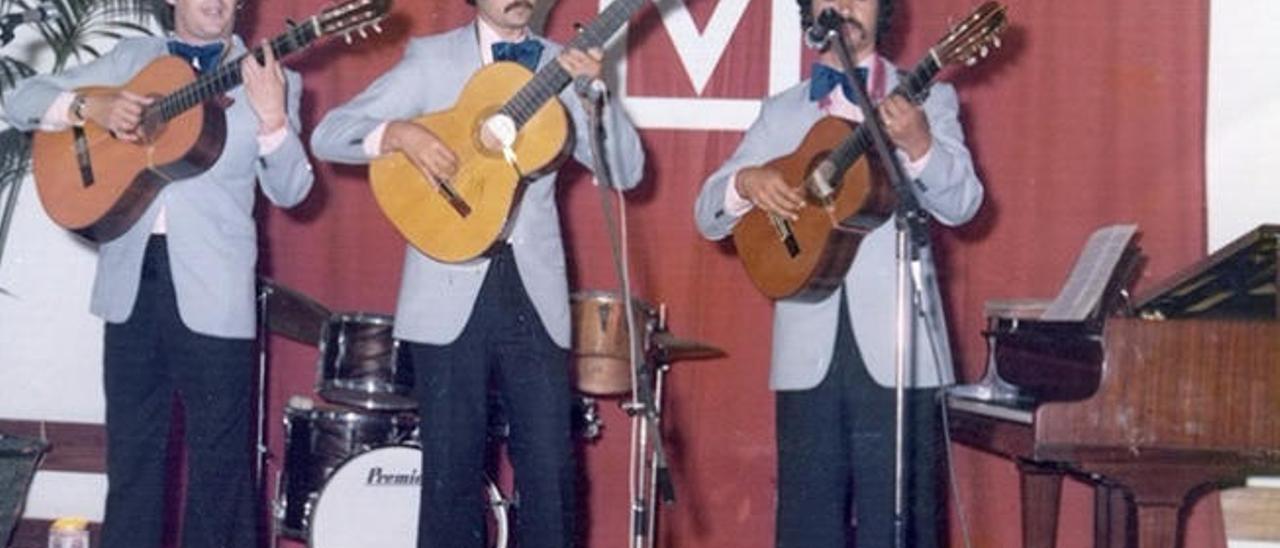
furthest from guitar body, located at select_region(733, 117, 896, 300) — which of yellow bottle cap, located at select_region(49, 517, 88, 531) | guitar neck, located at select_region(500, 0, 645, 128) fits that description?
yellow bottle cap, located at select_region(49, 517, 88, 531)

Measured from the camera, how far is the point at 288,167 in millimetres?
4348

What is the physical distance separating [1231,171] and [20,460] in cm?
392

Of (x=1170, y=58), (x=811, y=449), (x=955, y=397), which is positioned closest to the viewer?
(x=811, y=449)

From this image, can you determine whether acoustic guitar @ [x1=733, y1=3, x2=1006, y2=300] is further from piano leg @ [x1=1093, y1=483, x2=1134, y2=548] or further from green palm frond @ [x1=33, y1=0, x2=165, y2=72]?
green palm frond @ [x1=33, y1=0, x2=165, y2=72]

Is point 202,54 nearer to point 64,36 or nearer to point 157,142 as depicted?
point 157,142

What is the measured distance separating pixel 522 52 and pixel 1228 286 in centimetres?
194

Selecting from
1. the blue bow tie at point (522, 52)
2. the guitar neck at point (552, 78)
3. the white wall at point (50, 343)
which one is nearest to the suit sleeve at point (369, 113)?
the blue bow tie at point (522, 52)

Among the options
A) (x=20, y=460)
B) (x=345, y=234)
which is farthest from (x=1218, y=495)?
(x=20, y=460)

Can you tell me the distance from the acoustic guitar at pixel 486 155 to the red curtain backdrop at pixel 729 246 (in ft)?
4.98

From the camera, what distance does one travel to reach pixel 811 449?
4055mm

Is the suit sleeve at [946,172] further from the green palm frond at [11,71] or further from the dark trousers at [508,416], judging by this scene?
the green palm frond at [11,71]

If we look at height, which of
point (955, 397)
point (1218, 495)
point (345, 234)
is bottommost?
point (1218, 495)

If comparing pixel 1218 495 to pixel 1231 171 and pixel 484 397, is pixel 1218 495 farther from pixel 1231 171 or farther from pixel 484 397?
pixel 484 397

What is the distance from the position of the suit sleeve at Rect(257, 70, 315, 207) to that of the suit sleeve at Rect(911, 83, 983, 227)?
1570 millimetres
